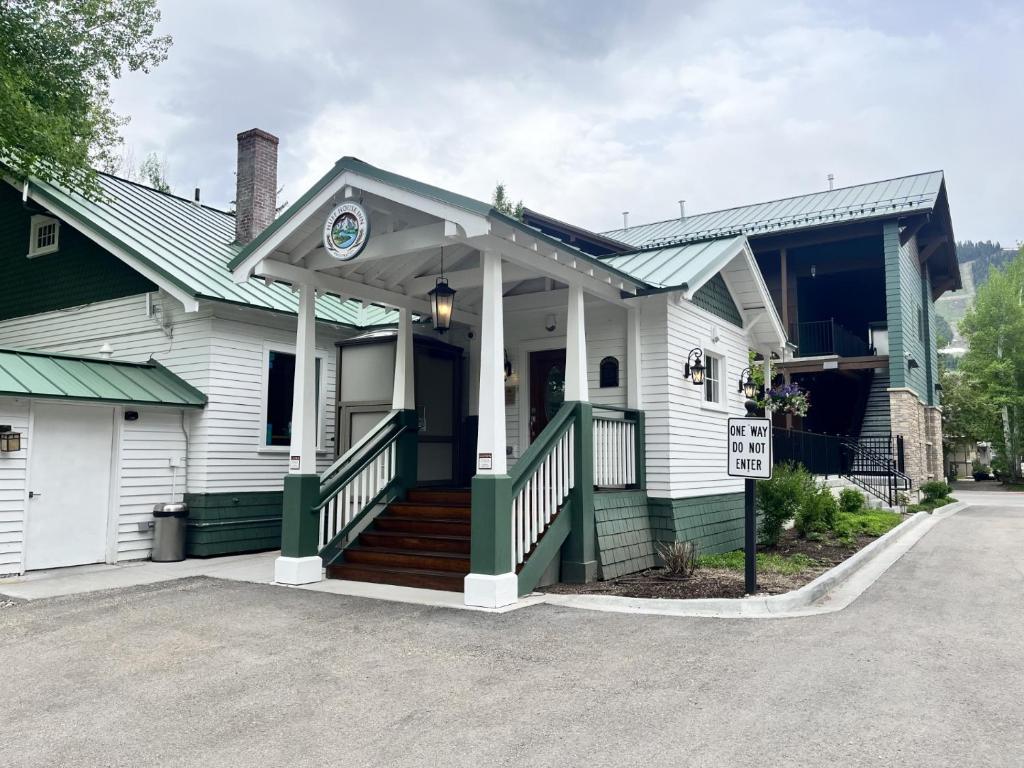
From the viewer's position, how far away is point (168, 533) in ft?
33.1

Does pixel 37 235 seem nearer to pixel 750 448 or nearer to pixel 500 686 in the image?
pixel 750 448

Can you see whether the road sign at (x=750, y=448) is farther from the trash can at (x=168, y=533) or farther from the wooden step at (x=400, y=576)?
the trash can at (x=168, y=533)

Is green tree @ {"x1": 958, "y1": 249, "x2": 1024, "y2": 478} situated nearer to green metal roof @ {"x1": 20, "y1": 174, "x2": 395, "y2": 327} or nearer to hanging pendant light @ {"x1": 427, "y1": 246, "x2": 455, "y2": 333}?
green metal roof @ {"x1": 20, "y1": 174, "x2": 395, "y2": 327}

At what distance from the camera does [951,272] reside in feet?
104

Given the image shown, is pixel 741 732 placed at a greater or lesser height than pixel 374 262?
lesser

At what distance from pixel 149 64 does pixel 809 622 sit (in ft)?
54.2

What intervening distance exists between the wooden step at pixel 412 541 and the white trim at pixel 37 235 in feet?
27.2

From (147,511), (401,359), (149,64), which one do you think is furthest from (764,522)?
(149,64)

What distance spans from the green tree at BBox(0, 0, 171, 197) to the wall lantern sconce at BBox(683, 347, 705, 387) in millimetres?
10031

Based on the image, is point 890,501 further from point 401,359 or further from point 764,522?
point 401,359

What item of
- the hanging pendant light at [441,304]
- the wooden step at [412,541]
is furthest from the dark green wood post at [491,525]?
the hanging pendant light at [441,304]

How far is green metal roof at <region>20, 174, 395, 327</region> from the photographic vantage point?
1085 centimetres

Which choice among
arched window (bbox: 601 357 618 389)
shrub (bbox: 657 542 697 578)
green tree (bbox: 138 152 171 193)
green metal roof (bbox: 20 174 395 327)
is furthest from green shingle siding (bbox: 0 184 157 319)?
green tree (bbox: 138 152 171 193)

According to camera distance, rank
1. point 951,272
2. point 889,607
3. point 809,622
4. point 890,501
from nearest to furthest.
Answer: point 809,622
point 889,607
point 890,501
point 951,272
